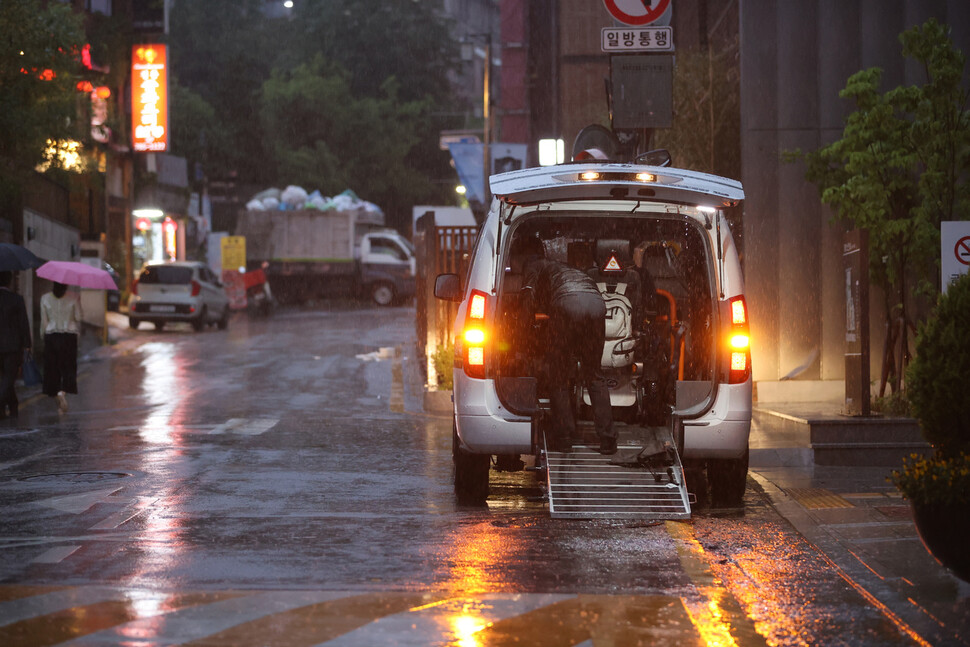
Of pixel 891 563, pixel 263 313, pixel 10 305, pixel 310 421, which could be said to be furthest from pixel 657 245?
pixel 263 313

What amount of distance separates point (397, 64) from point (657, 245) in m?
63.6

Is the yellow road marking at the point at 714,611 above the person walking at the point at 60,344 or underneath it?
underneath

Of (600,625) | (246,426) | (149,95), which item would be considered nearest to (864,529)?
(600,625)

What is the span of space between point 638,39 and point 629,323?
5.73 metres

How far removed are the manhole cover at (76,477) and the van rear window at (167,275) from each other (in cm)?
2254

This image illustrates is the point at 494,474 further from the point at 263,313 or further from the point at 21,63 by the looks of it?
the point at 263,313

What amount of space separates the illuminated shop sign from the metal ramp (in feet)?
106

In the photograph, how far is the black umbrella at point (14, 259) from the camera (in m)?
15.8

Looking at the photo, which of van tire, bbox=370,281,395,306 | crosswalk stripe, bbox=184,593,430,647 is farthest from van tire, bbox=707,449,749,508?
van tire, bbox=370,281,395,306

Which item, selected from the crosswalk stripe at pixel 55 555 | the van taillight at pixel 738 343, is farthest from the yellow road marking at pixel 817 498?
the crosswalk stripe at pixel 55 555

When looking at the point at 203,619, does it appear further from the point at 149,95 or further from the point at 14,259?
the point at 149,95

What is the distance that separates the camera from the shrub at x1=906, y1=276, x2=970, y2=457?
6.61 m

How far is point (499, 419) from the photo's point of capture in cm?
867

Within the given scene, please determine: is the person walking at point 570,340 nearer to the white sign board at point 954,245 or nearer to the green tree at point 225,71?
the white sign board at point 954,245
